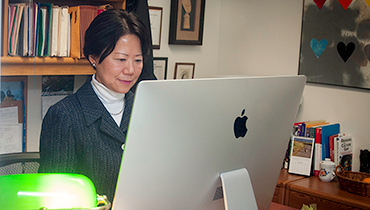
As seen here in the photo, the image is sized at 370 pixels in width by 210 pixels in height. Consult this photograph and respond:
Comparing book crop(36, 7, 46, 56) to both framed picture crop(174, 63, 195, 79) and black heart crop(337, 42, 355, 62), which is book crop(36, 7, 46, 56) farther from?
black heart crop(337, 42, 355, 62)

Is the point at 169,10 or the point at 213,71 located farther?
the point at 213,71

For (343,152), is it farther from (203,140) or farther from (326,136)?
(203,140)

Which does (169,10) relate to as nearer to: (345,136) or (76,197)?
(345,136)

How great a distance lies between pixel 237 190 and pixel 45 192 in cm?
43

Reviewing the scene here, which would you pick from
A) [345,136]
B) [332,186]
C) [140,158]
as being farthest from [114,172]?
[345,136]

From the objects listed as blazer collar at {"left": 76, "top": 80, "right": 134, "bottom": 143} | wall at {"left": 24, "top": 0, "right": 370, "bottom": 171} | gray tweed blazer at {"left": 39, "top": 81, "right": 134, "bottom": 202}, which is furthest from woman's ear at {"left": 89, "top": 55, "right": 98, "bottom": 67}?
wall at {"left": 24, "top": 0, "right": 370, "bottom": 171}

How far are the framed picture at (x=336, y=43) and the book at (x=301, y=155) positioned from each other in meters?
0.45

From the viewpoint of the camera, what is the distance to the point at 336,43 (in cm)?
236

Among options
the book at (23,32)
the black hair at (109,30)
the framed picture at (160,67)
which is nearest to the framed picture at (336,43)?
the framed picture at (160,67)

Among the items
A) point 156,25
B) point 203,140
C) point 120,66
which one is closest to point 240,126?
point 203,140

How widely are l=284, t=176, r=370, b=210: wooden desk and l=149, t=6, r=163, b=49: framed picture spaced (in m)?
1.45

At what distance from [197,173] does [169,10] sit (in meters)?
2.26

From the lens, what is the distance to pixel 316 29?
247cm

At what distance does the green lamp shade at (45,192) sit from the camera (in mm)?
655
